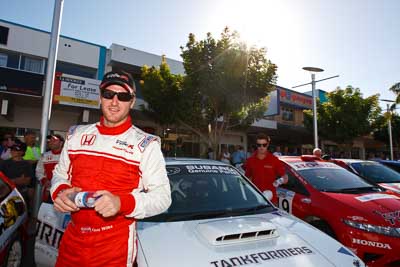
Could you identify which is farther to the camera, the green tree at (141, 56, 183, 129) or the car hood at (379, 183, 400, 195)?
the green tree at (141, 56, 183, 129)

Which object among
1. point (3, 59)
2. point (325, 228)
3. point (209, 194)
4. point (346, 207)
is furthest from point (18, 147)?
point (3, 59)

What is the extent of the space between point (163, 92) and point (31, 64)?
6942 mm

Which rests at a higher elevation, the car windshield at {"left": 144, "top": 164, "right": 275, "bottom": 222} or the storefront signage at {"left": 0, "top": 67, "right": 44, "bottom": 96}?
the storefront signage at {"left": 0, "top": 67, "right": 44, "bottom": 96}

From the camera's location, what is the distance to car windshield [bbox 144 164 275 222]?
262 centimetres

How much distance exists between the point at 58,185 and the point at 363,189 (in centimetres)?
426

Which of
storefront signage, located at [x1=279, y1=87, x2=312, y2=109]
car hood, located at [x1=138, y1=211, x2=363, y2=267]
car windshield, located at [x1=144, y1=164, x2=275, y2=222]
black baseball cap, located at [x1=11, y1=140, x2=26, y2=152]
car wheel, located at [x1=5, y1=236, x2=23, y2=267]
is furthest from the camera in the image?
storefront signage, located at [x1=279, y1=87, x2=312, y2=109]

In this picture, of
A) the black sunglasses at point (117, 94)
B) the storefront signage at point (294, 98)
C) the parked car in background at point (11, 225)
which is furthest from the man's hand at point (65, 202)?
the storefront signage at point (294, 98)

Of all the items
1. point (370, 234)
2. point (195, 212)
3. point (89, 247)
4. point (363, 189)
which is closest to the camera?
point (89, 247)

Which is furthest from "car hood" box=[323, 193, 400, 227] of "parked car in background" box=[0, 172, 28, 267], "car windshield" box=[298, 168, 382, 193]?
"parked car in background" box=[0, 172, 28, 267]

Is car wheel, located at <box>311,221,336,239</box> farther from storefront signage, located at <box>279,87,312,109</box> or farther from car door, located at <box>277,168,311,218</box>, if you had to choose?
storefront signage, located at <box>279,87,312,109</box>

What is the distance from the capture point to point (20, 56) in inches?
528

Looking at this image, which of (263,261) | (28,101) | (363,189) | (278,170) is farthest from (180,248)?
(28,101)

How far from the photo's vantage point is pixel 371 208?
11.7 feet

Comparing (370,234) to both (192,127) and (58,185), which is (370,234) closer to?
(58,185)
